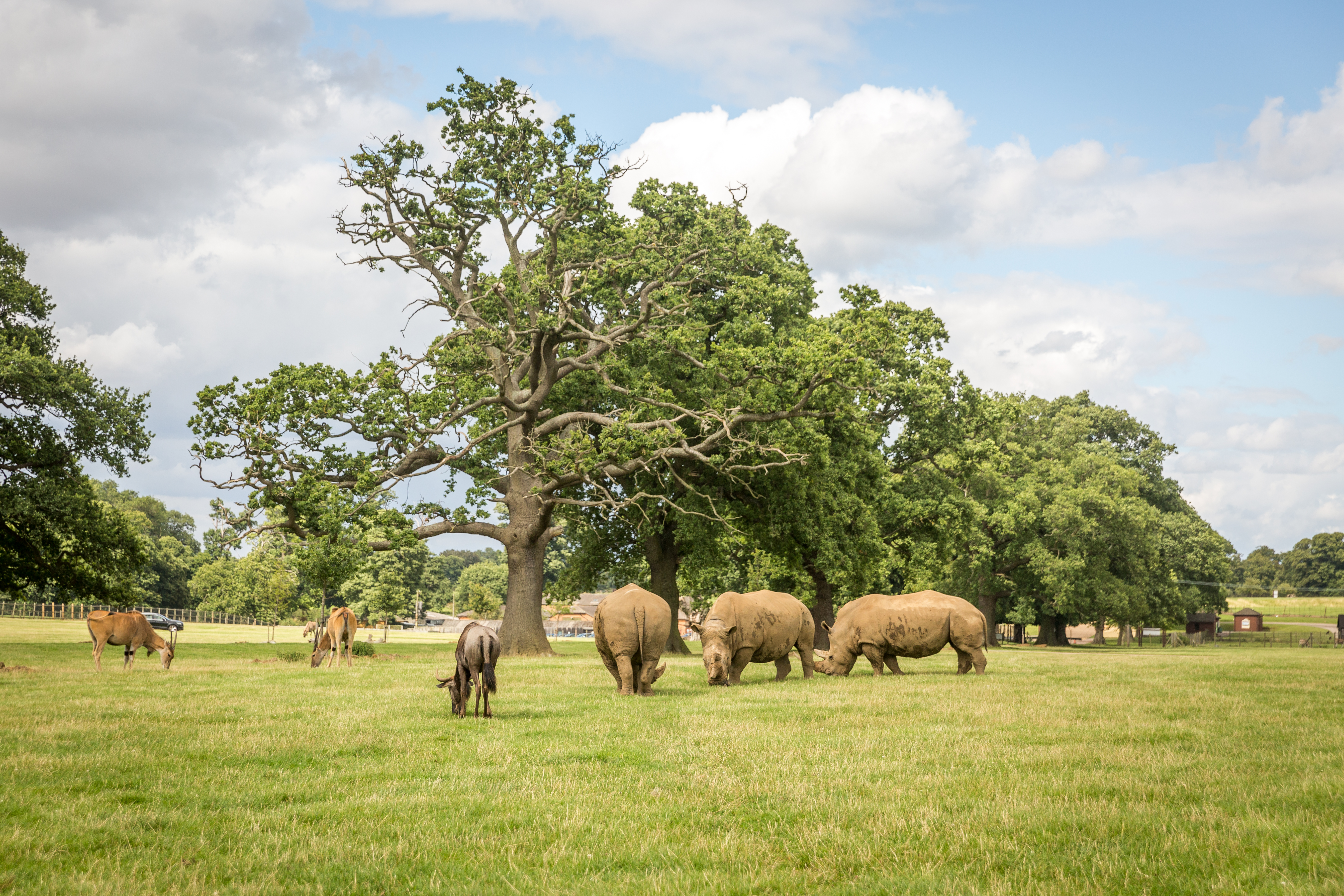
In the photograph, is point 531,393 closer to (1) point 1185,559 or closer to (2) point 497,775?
(2) point 497,775

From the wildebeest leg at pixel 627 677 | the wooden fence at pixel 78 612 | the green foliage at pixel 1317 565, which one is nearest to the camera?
the wildebeest leg at pixel 627 677

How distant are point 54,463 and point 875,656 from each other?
90.3ft

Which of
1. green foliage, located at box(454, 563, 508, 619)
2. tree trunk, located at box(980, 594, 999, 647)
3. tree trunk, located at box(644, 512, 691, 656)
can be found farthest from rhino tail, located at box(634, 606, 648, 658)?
green foliage, located at box(454, 563, 508, 619)

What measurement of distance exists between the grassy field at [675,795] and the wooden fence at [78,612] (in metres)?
65.6

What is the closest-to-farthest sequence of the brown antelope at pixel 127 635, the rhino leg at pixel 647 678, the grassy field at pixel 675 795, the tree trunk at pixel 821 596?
the grassy field at pixel 675 795 → the rhino leg at pixel 647 678 → the brown antelope at pixel 127 635 → the tree trunk at pixel 821 596

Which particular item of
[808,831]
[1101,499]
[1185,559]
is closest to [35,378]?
[808,831]

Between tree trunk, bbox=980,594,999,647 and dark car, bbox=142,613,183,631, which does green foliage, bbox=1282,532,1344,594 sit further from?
dark car, bbox=142,613,183,631

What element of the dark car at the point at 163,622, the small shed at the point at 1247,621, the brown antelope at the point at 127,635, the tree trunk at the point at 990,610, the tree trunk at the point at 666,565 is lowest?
the small shed at the point at 1247,621

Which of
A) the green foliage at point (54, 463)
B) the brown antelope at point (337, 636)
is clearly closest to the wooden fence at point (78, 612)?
the green foliage at point (54, 463)

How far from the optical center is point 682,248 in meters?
35.8

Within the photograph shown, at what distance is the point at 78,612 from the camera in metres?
92.5

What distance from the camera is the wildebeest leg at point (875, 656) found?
76.3 feet

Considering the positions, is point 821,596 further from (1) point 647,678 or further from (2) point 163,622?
(2) point 163,622

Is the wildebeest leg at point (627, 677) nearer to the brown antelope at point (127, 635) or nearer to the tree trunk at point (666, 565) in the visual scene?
the brown antelope at point (127, 635)
